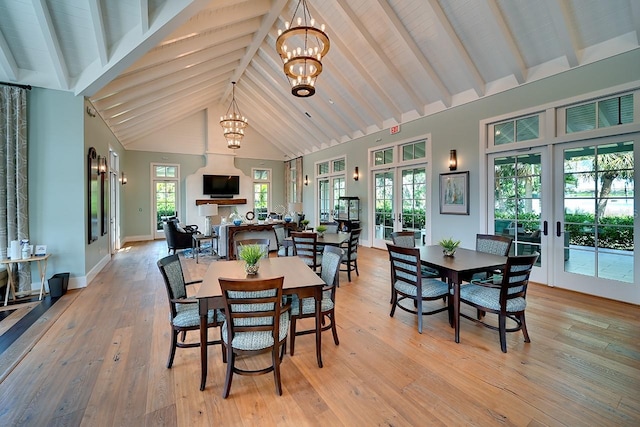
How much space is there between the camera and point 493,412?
1.86 metres

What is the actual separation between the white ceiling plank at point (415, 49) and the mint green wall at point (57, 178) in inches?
200

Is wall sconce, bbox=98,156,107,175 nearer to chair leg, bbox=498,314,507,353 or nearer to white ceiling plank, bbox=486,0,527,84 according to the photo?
A: chair leg, bbox=498,314,507,353

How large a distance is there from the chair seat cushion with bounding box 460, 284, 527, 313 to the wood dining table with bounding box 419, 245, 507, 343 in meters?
0.15

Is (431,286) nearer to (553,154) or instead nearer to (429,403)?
(429,403)

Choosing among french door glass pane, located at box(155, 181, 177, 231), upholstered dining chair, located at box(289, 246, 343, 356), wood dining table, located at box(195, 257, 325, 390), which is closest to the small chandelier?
french door glass pane, located at box(155, 181, 177, 231)

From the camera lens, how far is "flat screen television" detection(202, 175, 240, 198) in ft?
35.4

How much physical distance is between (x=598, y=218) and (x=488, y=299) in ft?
8.83

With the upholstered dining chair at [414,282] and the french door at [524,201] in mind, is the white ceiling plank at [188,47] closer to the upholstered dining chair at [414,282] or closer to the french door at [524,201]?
the upholstered dining chair at [414,282]

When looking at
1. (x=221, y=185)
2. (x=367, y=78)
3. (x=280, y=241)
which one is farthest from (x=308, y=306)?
(x=221, y=185)

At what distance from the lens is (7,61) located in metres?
3.65

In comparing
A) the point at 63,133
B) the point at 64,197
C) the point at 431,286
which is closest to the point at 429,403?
the point at 431,286

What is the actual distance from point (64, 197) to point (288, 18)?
514 centimetres

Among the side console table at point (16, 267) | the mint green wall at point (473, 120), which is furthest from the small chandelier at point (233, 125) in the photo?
the side console table at point (16, 267)

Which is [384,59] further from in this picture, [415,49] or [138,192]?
[138,192]
